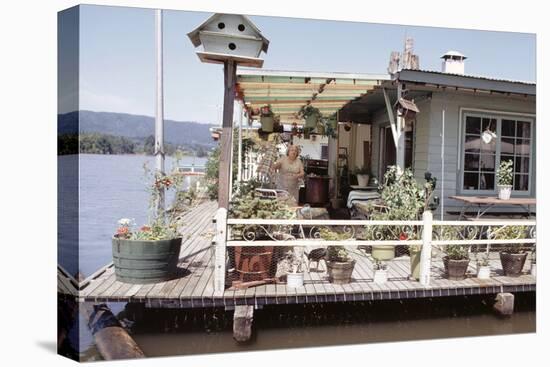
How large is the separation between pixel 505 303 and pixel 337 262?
207 cm

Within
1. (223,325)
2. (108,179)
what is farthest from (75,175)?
(223,325)

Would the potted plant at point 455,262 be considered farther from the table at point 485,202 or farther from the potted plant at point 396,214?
the table at point 485,202

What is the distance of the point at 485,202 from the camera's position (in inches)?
243

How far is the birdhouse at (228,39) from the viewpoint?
4.32m

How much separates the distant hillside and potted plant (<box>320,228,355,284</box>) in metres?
1.90

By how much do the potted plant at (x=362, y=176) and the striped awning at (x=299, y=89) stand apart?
3.78ft

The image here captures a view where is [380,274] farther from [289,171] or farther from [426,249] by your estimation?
[289,171]

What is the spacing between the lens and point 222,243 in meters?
4.30

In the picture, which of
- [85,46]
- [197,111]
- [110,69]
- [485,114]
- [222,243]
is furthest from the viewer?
[485,114]

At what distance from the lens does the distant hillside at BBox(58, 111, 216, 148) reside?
3775 millimetres

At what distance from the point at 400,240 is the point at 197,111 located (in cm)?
310

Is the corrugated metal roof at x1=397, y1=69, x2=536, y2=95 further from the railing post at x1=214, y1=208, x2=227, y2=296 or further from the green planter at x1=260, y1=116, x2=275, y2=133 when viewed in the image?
the railing post at x1=214, y1=208, x2=227, y2=296

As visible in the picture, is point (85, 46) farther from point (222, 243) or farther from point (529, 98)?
point (529, 98)

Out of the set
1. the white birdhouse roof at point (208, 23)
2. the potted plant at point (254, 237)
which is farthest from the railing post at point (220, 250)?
the white birdhouse roof at point (208, 23)
